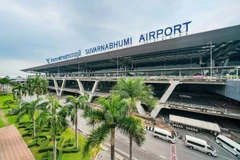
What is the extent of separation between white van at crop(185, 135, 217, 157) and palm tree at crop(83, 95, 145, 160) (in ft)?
45.1

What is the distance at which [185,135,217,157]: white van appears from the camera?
691 inches

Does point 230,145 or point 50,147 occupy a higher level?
point 50,147

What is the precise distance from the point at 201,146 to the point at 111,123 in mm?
17097

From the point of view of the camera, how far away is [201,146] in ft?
59.3

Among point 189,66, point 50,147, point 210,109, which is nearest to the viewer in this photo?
point 50,147

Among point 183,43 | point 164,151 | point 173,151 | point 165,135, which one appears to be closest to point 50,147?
point 164,151

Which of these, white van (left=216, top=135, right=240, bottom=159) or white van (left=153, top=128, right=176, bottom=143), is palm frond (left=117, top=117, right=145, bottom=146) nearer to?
white van (left=153, top=128, right=176, bottom=143)

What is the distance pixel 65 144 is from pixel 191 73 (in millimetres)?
42627

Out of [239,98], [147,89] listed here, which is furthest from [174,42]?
[147,89]

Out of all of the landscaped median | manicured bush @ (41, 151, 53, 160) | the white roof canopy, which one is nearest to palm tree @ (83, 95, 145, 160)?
the landscaped median

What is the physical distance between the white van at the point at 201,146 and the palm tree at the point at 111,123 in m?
13.7

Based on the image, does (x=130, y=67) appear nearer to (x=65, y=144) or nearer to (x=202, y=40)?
(x=202, y=40)

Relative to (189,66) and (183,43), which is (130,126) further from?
(189,66)

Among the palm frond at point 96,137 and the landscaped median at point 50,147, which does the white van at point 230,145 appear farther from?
the palm frond at point 96,137
